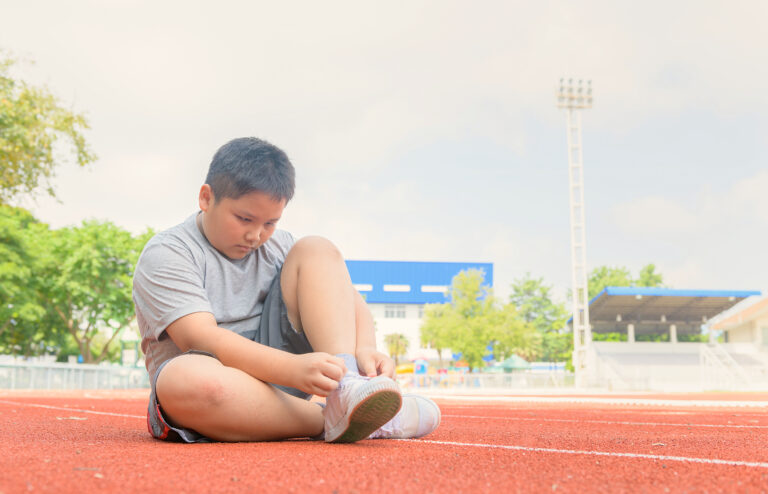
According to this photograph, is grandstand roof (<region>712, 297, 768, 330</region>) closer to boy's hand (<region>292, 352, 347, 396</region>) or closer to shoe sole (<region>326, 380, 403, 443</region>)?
shoe sole (<region>326, 380, 403, 443</region>)

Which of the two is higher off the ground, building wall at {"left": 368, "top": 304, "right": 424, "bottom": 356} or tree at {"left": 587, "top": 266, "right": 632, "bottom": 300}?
tree at {"left": 587, "top": 266, "right": 632, "bottom": 300}

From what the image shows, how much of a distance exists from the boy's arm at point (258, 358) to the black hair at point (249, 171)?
476mm

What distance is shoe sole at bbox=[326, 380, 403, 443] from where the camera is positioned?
7.36ft

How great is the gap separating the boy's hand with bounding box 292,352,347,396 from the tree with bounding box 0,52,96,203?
12.8 metres

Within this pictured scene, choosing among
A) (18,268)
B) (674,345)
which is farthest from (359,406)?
(674,345)

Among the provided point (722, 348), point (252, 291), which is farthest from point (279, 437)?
point (722, 348)

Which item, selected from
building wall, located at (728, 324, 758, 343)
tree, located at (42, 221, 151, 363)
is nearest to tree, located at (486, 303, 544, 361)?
building wall, located at (728, 324, 758, 343)

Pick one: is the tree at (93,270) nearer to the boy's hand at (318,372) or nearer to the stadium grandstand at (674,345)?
the stadium grandstand at (674,345)

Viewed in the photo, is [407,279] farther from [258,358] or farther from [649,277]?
[258,358]

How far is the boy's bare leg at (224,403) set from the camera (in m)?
2.39

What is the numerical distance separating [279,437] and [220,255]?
0.74m

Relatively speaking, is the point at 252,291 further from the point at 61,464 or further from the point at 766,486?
the point at 766,486

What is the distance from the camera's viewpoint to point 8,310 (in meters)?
24.4

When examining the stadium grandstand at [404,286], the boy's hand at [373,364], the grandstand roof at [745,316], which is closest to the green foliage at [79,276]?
the boy's hand at [373,364]
